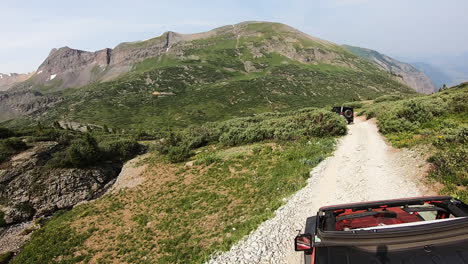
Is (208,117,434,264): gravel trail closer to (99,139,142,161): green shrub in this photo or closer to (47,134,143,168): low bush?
(47,134,143,168): low bush

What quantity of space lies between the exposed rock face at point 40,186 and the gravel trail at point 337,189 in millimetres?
24840

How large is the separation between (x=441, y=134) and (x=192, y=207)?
59.4 ft

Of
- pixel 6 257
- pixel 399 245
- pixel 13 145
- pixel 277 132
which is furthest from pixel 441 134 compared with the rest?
pixel 13 145

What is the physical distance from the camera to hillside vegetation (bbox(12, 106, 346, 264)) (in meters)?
12.4

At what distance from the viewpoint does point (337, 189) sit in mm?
12594

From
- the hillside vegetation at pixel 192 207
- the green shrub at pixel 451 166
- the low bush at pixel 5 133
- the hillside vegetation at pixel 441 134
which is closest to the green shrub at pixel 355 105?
the hillside vegetation at pixel 441 134

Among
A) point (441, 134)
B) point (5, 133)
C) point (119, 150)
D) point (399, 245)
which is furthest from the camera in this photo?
point (5, 133)

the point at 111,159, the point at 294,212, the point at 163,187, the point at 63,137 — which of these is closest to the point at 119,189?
the point at 163,187

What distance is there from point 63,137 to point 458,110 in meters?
53.9

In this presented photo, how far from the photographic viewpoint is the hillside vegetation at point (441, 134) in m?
10.9

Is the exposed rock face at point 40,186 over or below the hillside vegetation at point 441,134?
below

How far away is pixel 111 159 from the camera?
36.9 meters

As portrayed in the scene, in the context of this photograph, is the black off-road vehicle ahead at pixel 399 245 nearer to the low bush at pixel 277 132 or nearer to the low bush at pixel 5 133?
the low bush at pixel 277 132

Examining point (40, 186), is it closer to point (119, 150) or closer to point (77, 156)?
point (77, 156)
